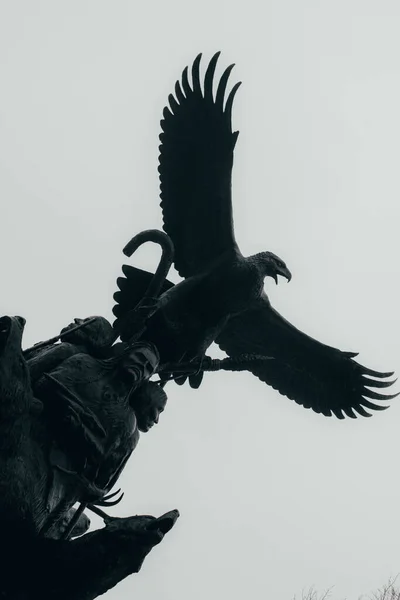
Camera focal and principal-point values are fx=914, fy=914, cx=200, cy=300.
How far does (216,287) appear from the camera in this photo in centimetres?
759

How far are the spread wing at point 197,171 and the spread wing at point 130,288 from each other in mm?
350

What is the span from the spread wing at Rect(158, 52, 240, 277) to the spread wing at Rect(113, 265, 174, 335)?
35 cm

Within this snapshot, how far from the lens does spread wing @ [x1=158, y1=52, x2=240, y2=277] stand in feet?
26.0

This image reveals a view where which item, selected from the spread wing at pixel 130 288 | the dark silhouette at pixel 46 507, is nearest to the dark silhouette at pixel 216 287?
the spread wing at pixel 130 288

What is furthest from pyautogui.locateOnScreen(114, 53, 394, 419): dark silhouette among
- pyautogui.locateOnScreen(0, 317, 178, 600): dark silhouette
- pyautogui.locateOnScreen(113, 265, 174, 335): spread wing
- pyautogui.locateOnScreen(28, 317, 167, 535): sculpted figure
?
pyautogui.locateOnScreen(0, 317, 178, 600): dark silhouette

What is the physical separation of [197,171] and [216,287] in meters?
1.17

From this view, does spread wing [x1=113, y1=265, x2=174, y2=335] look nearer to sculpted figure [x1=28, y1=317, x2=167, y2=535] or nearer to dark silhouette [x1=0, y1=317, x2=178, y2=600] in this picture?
sculpted figure [x1=28, y1=317, x2=167, y2=535]

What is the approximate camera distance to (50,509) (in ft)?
19.0

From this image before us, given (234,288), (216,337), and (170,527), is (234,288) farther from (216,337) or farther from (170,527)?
(170,527)

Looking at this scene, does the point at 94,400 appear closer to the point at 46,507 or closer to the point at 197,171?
the point at 46,507

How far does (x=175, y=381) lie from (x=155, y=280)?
98cm

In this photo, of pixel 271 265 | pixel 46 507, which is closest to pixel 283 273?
pixel 271 265

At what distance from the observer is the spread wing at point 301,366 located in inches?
322

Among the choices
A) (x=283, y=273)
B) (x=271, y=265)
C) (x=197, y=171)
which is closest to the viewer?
(x=271, y=265)
